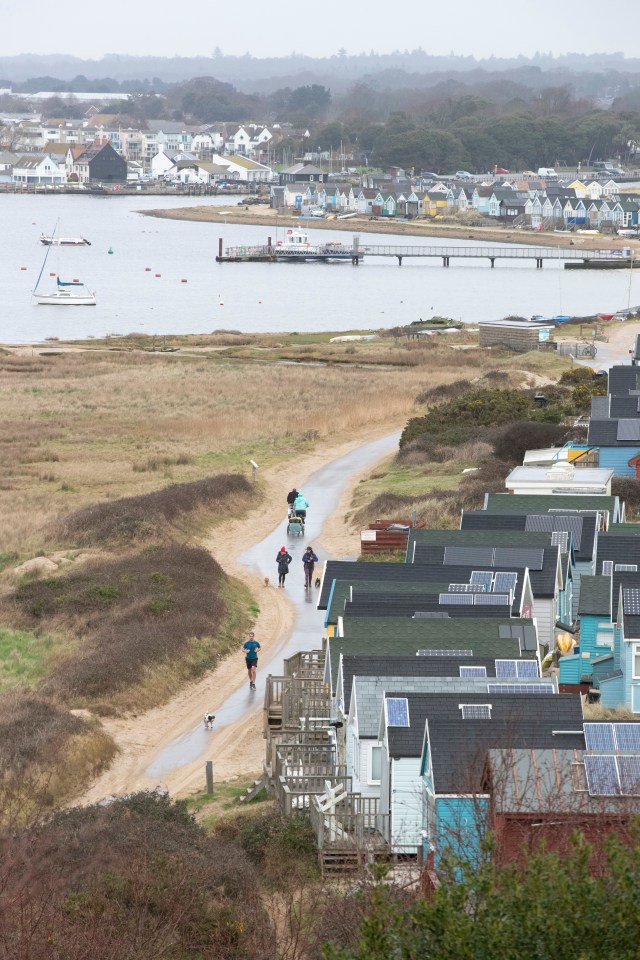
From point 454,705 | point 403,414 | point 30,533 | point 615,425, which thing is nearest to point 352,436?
point 403,414

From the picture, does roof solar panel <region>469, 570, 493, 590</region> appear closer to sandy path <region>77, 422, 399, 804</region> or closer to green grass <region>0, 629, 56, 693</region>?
sandy path <region>77, 422, 399, 804</region>

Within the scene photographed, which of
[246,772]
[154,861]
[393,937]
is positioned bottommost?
[246,772]

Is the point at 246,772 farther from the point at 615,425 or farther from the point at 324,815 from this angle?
the point at 615,425

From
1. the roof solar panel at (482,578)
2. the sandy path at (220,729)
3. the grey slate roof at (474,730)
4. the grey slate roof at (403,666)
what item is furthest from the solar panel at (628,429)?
the grey slate roof at (474,730)

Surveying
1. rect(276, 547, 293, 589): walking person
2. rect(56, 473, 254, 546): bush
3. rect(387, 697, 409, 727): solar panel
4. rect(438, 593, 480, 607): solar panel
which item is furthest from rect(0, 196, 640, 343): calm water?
rect(387, 697, 409, 727): solar panel

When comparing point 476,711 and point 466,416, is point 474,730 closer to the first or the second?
point 476,711

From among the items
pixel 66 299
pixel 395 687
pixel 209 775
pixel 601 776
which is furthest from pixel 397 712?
pixel 66 299
